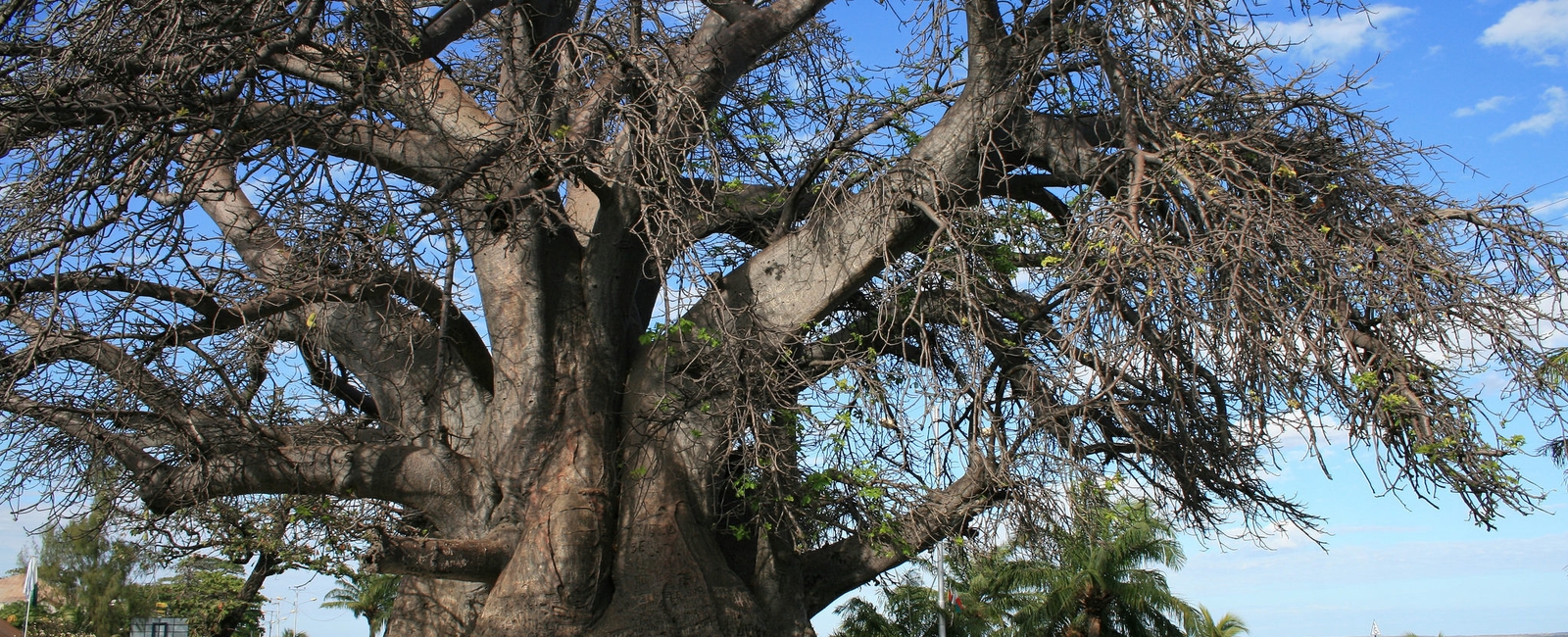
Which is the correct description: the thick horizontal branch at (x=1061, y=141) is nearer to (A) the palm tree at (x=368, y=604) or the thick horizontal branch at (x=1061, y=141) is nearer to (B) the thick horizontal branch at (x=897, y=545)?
(B) the thick horizontal branch at (x=897, y=545)

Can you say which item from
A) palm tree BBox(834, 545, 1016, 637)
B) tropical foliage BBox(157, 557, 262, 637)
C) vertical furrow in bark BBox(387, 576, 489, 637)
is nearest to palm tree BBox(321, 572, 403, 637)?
tropical foliage BBox(157, 557, 262, 637)

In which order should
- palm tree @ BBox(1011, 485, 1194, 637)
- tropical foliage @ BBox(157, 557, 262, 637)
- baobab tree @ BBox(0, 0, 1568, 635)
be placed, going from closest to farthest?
baobab tree @ BBox(0, 0, 1568, 635), tropical foliage @ BBox(157, 557, 262, 637), palm tree @ BBox(1011, 485, 1194, 637)

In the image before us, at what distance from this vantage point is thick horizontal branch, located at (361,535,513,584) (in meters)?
5.69

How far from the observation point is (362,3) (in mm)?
6027

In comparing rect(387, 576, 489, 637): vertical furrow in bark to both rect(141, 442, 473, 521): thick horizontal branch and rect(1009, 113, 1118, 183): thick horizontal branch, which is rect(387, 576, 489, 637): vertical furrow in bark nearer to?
rect(141, 442, 473, 521): thick horizontal branch

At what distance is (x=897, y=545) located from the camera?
6.79 metres

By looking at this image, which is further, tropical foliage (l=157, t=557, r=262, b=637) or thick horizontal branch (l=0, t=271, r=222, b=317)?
tropical foliage (l=157, t=557, r=262, b=637)

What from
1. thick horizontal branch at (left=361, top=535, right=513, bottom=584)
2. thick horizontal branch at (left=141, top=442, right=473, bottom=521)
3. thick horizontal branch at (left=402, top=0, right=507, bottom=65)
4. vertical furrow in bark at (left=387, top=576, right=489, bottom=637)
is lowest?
vertical furrow in bark at (left=387, top=576, right=489, bottom=637)

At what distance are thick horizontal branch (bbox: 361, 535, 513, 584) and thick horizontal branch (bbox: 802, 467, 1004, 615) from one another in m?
2.12

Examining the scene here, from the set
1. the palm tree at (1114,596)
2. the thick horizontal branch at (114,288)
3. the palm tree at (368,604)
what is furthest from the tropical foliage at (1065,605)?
the thick horizontal branch at (114,288)

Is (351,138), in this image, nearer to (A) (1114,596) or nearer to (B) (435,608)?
(B) (435,608)

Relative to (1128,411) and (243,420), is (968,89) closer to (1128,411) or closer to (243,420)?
(1128,411)

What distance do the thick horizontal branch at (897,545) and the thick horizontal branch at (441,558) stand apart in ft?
6.95

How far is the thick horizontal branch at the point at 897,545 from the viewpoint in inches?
260
